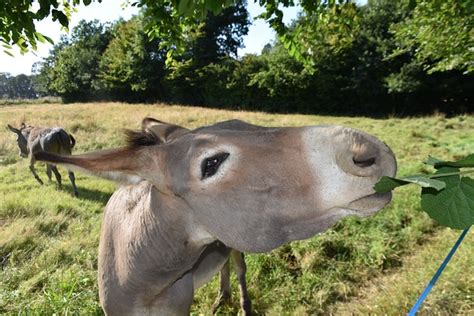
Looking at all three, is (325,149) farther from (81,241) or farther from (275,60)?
(275,60)

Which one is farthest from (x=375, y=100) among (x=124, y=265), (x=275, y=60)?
(x=124, y=265)

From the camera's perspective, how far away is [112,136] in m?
14.2

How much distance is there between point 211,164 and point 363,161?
712mm

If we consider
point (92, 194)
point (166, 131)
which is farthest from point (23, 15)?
point (92, 194)

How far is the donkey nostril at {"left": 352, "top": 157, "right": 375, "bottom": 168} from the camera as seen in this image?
52.2 inches

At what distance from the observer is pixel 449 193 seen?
3.76ft

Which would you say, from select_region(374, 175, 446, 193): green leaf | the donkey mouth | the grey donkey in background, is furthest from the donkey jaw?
the grey donkey in background

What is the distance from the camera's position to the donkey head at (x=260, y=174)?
136cm

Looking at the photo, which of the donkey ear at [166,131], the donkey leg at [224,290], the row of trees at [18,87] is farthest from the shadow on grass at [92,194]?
the row of trees at [18,87]

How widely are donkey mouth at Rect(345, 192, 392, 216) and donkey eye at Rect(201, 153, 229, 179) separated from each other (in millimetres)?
626

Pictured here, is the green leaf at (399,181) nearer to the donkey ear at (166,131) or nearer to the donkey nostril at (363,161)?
the donkey nostril at (363,161)

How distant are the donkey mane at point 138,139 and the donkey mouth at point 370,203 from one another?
46.5 inches

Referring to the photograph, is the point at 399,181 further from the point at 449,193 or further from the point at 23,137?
the point at 23,137

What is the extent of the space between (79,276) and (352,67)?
28300 mm
